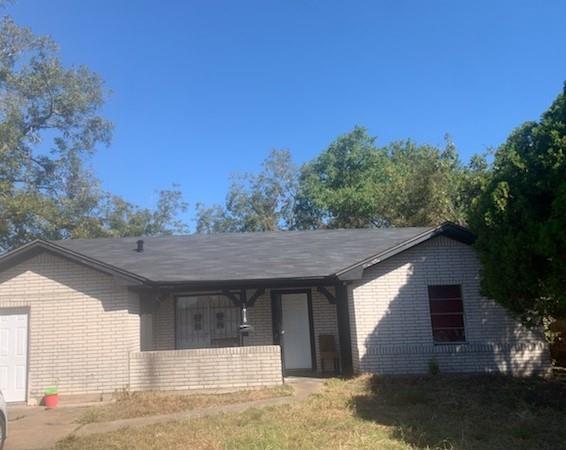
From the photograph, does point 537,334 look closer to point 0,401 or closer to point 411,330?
point 411,330

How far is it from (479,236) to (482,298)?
2.30 m

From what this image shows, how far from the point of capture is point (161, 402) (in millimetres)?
9508

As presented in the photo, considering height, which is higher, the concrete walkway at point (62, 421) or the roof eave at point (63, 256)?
the roof eave at point (63, 256)

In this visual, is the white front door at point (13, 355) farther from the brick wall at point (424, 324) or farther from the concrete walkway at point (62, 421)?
the brick wall at point (424, 324)

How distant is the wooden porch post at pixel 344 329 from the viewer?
482 inches

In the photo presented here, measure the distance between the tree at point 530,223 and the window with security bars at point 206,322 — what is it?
6675 millimetres

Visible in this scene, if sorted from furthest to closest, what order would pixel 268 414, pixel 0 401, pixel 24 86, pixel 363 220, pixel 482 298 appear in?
pixel 363 220, pixel 24 86, pixel 482 298, pixel 268 414, pixel 0 401

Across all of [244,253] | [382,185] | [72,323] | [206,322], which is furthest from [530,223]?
[382,185]

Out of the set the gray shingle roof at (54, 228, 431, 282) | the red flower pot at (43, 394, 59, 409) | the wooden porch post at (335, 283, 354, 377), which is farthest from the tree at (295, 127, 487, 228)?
the red flower pot at (43, 394, 59, 409)

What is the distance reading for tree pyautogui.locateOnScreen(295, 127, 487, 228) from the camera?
26422mm

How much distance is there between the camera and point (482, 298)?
1198 cm

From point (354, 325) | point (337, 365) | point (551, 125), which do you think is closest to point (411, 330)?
point (354, 325)

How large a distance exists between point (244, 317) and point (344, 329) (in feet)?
9.04

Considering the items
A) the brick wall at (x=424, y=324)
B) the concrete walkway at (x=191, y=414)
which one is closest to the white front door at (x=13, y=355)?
the concrete walkway at (x=191, y=414)
